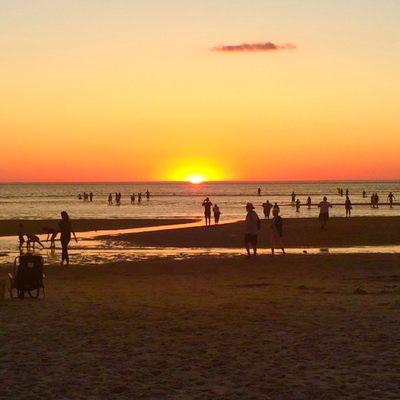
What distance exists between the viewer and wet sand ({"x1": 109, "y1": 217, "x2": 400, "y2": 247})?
28672mm

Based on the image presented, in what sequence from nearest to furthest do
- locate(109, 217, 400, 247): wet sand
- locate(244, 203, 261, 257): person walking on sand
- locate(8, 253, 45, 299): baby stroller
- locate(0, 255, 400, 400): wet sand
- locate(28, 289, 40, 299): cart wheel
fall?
locate(0, 255, 400, 400): wet sand < locate(8, 253, 45, 299): baby stroller < locate(28, 289, 40, 299): cart wheel < locate(244, 203, 261, 257): person walking on sand < locate(109, 217, 400, 247): wet sand

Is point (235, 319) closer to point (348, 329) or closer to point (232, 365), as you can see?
point (348, 329)

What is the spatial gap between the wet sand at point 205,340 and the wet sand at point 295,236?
13.1m

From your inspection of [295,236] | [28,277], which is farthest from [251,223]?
[295,236]

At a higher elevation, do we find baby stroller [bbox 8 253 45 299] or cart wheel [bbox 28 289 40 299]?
baby stroller [bbox 8 253 45 299]

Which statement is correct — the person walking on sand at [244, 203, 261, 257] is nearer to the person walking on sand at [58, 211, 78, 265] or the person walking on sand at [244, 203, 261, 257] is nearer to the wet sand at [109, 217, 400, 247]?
the person walking on sand at [58, 211, 78, 265]

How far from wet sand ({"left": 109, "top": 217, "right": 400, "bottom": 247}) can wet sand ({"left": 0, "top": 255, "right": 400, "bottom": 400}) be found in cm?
1311

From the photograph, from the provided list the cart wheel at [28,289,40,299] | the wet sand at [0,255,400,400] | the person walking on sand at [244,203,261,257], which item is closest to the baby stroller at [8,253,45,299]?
the cart wheel at [28,289,40,299]

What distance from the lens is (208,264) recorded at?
2017 cm

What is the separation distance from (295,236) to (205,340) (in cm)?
2318

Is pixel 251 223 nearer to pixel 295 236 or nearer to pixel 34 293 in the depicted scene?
pixel 34 293

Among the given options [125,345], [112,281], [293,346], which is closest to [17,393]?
[125,345]

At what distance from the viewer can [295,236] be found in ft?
104

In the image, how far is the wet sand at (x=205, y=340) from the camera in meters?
6.78
